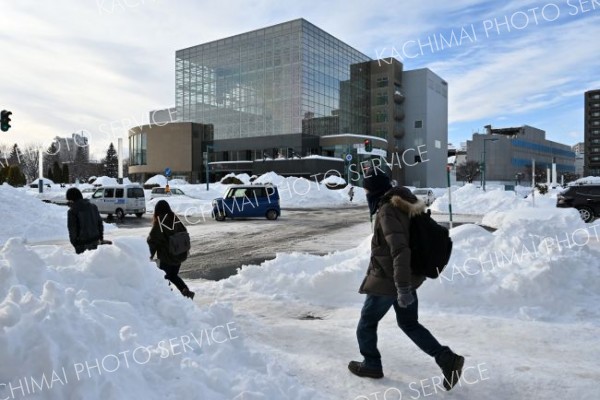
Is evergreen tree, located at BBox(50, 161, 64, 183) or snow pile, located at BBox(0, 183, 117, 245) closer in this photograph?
snow pile, located at BBox(0, 183, 117, 245)

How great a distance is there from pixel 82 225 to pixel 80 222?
0.19 feet

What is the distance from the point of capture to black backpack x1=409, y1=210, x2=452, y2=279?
3623mm

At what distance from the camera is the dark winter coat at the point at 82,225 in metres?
7.20

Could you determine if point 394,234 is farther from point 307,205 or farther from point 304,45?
point 304,45

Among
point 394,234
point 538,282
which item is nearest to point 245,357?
point 394,234

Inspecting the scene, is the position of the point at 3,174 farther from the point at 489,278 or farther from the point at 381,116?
the point at 381,116

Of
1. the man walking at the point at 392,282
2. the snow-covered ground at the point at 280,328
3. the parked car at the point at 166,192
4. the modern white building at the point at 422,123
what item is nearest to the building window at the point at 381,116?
the modern white building at the point at 422,123

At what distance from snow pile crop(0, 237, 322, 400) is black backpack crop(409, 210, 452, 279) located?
1.33 m

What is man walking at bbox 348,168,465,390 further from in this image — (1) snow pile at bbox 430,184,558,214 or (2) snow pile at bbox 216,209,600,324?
(1) snow pile at bbox 430,184,558,214

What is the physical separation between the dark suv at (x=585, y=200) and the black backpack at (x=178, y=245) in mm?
18301

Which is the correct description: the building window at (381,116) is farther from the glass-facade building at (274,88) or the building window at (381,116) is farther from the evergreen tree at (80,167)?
the evergreen tree at (80,167)

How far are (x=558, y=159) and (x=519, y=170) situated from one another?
2925 centimetres

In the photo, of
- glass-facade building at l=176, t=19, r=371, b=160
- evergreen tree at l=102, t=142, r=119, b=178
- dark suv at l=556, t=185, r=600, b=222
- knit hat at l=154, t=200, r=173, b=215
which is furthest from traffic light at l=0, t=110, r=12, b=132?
evergreen tree at l=102, t=142, r=119, b=178

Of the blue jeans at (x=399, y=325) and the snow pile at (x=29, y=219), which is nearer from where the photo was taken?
the blue jeans at (x=399, y=325)
